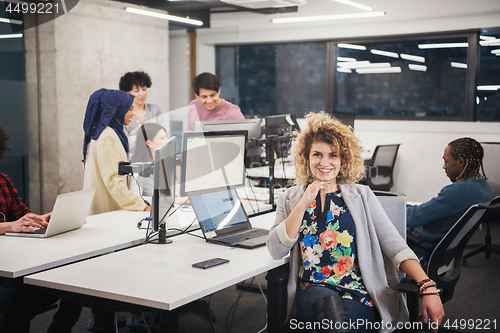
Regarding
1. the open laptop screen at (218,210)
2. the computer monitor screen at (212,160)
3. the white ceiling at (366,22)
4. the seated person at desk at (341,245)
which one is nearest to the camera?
the seated person at desk at (341,245)

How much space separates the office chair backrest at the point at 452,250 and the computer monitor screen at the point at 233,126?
1.60m

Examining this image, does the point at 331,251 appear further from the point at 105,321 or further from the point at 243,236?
the point at 105,321

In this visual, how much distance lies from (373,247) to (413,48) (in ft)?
19.2

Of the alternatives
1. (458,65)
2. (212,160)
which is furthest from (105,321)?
(458,65)

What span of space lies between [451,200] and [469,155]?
32 cm

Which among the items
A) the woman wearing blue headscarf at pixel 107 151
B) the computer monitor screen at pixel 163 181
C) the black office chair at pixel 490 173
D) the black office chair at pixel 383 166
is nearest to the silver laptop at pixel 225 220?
the computer monitor screen at pixel 163 181

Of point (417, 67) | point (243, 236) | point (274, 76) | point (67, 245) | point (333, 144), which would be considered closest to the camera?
point (333, 144)

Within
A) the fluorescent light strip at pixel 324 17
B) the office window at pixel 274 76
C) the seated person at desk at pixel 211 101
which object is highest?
the fluorescent light strip at pixel 324 17

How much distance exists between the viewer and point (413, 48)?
24.6 feet

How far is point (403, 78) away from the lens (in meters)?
7.64

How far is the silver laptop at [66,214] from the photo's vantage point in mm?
2629

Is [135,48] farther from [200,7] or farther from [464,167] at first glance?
[464,167]

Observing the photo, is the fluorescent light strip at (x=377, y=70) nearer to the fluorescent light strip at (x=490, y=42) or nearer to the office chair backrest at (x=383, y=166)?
the fluorescent light strip at (x=490, y=42)

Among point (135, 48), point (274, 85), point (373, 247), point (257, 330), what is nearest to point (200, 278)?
point (373, 247)
